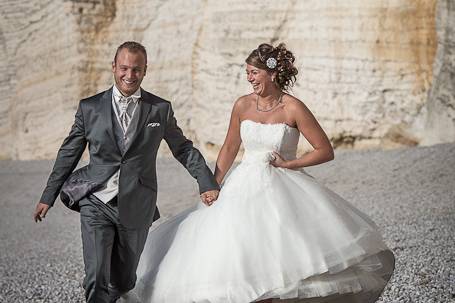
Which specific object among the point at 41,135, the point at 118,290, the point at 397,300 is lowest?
the point at 41,135

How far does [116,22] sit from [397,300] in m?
14.4

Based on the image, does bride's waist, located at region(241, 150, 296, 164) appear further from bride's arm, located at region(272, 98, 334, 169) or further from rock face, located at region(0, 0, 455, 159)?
rock face, located at region(0, 0, 455, 159)

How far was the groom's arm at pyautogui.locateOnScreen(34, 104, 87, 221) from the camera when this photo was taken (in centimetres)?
371

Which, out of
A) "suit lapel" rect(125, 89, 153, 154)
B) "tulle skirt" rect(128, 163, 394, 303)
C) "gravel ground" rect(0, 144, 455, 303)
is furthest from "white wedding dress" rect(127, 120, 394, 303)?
"gravel ground" rect(0, 144, 455, 303)

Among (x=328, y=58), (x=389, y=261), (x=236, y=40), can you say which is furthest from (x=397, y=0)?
(x=389, y=261)

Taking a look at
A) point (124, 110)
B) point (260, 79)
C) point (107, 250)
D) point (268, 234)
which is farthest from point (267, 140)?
point (107, 250)

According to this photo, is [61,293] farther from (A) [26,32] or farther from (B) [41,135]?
(A) [26,32]

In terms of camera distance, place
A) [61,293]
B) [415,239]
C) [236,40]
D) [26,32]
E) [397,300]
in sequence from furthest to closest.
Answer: [26,32] → [236,40] → [415,239] → [61,293] → [397,300]

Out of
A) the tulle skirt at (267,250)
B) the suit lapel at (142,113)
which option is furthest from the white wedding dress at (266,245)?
the suit lapel at (142,113)

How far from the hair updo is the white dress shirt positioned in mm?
591

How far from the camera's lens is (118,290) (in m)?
3.84

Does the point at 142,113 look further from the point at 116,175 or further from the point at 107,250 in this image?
the point at 107,250

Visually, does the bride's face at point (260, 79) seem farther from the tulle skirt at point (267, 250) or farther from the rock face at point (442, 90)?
the rock face at point (442, 90)

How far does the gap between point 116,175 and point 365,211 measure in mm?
6233
